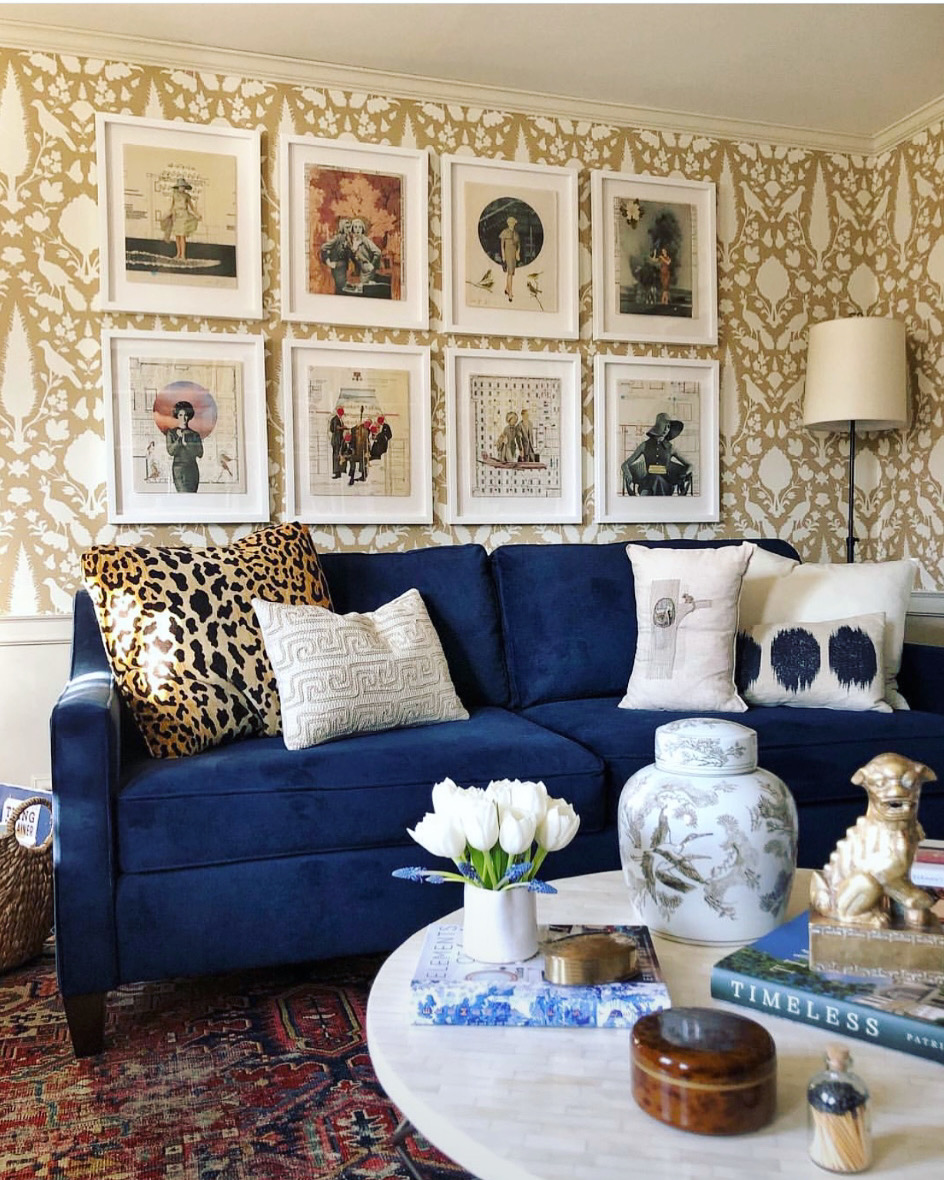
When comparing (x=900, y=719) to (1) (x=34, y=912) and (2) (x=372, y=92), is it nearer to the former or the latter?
(1) (x=34, y=912)

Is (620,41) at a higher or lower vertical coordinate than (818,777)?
higher

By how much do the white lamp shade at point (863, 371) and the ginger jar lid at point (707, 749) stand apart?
2352mm

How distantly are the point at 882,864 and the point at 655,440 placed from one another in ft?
8.48

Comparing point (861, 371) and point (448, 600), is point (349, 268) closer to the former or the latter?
point (448, 600)

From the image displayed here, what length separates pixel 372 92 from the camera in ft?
10.6

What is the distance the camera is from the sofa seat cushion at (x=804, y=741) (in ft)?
7.25

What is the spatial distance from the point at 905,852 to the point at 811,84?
309 cm

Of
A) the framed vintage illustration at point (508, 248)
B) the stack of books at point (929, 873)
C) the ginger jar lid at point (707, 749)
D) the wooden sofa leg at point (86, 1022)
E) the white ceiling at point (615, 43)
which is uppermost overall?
the white ceiling at point (615, 43)

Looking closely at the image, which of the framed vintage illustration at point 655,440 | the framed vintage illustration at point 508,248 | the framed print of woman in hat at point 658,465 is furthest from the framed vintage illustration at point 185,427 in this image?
the framed print of woman in hat at point 658,465

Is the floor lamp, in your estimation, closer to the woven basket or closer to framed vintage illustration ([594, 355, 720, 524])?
framed vintage illustration ([594, 355, 720, 524])

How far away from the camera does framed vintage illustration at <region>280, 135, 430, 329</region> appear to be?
3154mm

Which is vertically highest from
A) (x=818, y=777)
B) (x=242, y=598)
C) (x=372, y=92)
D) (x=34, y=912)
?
(x=372, y=92)

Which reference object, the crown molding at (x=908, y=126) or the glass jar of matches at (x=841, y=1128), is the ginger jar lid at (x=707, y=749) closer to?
the glass jar of matches at (x=841, y=1128)

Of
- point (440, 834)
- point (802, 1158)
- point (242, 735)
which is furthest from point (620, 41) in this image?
point (802, 1158)
